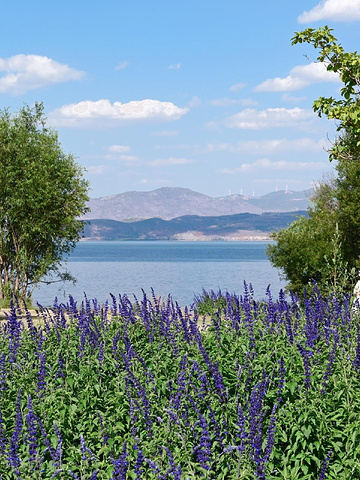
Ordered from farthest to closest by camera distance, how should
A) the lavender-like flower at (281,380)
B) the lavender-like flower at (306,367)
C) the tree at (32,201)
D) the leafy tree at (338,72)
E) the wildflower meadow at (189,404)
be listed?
the tree at (32,201) → the leafy tree at (338,72) → the lavender-like flower at (306,367) → the lavender-like flower at (281,380) → the wildflower meadow at (189,404)

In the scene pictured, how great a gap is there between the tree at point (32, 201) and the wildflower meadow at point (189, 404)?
58.6ft

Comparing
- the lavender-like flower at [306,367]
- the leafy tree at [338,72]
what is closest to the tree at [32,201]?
the leafy tree at [338,72]

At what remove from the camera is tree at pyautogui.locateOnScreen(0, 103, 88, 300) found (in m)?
25.9

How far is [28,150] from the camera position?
26.5 metres

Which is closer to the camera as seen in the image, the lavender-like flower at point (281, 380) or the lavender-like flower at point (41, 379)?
the lavender-like flower at point (281, 380)

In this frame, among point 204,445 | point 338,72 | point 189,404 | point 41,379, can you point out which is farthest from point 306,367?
point 338,72

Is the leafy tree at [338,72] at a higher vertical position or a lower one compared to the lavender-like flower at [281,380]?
higher

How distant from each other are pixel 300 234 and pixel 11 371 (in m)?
17.8

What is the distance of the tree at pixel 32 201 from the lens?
1019 inches

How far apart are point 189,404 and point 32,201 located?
812 inches

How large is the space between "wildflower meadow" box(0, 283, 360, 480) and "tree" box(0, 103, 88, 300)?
1785cm

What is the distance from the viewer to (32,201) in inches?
1006

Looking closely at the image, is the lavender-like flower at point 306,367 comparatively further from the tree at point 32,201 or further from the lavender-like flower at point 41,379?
the tree at point 32,201

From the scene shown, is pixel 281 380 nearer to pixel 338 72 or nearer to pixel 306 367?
pixel 306 367
